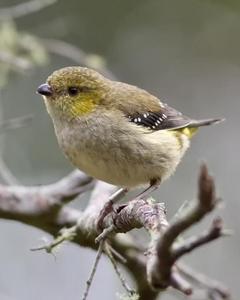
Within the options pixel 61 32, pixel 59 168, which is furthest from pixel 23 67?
pixel 59 168

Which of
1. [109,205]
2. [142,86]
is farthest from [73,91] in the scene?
[142,86]

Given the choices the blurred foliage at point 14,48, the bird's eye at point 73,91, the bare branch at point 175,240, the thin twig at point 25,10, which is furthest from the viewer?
the thin twig at point 25,10

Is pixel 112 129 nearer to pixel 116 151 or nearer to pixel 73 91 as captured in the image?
pixel 116 151

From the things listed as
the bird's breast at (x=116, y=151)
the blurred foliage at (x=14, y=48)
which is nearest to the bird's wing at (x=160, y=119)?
the bird's breast at (x=116, y=151)

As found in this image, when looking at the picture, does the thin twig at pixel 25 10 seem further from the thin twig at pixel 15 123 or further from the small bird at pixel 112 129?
the small bird at pixel 112 129

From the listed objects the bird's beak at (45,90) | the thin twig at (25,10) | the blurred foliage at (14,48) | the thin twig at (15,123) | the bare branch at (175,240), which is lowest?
the bare branch at (175,240)

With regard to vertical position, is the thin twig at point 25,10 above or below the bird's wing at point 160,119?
above

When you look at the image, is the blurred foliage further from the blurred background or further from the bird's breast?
the blurred background
